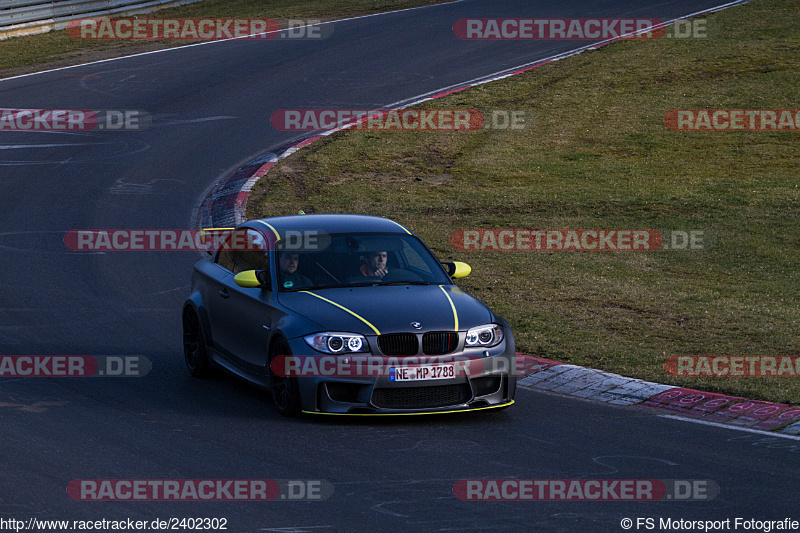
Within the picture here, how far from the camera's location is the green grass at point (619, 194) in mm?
12703

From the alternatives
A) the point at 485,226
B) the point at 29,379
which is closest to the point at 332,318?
the point at 29,379

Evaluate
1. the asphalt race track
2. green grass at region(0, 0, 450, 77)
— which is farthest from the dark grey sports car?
green grass at region(0, 0, 450, 77)

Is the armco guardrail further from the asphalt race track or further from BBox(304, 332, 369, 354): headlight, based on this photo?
BBox(304, 332, 369, 354): headlight

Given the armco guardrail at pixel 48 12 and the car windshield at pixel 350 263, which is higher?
the armco guardrail at pixel 48 12

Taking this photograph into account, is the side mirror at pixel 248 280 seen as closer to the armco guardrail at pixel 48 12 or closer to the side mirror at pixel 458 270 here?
the side mirror at pixel 458 270

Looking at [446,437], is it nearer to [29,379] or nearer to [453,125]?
[29,379]

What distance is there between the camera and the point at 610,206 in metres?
19.9

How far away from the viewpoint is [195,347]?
11133 millimetres

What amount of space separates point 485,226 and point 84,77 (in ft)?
50.2

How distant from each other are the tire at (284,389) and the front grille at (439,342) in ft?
3.57

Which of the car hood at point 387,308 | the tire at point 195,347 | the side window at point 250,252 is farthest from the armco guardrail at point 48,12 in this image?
the car hood at point 387,308

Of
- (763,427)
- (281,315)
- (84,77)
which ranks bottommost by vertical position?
(763,427)

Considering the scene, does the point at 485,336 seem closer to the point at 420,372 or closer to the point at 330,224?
the point at 420,372

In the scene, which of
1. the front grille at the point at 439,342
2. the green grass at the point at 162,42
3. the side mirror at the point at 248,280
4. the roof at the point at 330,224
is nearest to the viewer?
the front grille at the point at 439,342
